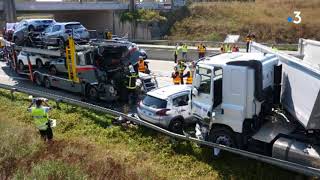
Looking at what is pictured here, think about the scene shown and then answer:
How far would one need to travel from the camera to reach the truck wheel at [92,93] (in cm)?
1797

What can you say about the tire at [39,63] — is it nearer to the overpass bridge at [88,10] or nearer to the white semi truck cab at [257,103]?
the white semi truck cab at [257,103]

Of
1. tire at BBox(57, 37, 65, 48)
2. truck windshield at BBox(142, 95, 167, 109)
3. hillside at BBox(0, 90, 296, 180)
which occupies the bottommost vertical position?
hillside at BBox(0, 90, 296, 180)

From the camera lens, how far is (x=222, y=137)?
11.1 metres

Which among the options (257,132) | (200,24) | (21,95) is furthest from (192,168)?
(200,24)

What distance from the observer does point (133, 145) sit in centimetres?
1282

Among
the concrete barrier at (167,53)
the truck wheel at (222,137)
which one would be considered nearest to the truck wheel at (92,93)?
the truck wheel at (222,137)

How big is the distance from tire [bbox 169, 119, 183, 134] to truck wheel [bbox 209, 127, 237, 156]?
2.33 m

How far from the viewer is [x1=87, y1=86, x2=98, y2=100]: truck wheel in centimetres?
1797

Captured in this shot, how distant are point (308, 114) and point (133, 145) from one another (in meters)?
5.68

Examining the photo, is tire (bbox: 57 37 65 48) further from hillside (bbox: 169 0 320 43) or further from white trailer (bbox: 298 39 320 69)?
hillside (bbox: 169 0 320 43)

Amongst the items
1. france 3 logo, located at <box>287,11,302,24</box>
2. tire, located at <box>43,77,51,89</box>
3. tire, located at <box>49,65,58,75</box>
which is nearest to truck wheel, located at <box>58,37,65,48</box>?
tire, located at <box>49,65,58,75</box>

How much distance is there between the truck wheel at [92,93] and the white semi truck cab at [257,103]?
7333 millimetres

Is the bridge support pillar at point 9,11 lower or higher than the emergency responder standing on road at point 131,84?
higher

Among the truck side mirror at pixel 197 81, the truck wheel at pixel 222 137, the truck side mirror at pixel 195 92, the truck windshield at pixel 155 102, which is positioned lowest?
the truck wheel at pixel 222 137
